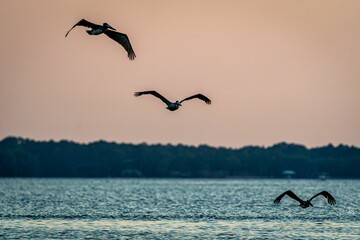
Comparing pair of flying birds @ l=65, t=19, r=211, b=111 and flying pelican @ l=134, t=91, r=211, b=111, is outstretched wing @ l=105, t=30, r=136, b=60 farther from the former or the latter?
flying pelican @ l=134, t=91, r=211, b=111

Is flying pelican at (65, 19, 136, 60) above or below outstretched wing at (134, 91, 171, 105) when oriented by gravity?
above

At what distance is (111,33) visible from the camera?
49969 millimetres

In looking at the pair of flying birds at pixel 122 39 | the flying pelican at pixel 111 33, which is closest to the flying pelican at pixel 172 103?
the pair of flying birds at pixel 122 39

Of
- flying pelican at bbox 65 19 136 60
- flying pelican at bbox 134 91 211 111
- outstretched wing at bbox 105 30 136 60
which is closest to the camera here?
flying pelican at bbox 65 19 136 60

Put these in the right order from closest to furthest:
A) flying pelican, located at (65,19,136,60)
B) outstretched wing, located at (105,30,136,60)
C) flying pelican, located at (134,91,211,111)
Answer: flying pelican, located at (65,19,136,60) < outstretched wing, located at (105,30,136,60) < flying pelican, located at (134,91,211,111)

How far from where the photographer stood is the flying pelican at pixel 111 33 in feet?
161

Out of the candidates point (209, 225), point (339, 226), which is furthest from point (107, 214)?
point (339, 226)

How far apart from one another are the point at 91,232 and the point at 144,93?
1619 cm

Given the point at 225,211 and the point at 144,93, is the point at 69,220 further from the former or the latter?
the point at 144,93

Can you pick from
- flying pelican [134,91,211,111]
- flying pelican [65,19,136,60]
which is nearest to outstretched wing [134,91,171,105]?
flying pelican [134,91,211,111]

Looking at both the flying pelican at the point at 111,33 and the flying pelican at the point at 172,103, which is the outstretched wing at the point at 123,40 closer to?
the flying pelican at the point at 111,33

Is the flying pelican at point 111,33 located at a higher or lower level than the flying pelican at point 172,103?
higher

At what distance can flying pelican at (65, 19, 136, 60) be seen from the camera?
161 feet

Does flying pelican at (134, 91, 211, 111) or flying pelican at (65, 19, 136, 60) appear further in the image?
flying pelican at (134, 91, 211, 111)
